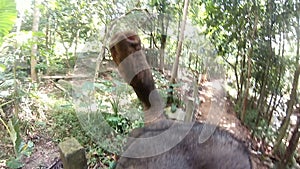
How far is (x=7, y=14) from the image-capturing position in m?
1.78

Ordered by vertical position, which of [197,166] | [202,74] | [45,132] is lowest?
[45,132]

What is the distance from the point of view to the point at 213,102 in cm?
192

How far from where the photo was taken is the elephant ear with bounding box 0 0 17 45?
1763mm

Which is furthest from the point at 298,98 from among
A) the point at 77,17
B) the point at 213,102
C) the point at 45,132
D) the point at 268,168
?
the point at 77,17

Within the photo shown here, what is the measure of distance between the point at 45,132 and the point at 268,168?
2.13 meters

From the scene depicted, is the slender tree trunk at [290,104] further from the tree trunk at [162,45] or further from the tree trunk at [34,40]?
the tree trunk at [34,40]

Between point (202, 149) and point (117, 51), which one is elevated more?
point (117, 51)

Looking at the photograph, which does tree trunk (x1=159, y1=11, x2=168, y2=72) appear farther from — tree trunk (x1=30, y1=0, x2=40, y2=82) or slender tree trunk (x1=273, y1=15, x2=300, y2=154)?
tree trunk (x1=30, y1=0, x2=40, y2=82)

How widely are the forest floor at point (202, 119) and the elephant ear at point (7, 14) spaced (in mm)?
1115

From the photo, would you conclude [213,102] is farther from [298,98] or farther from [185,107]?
[298,98]

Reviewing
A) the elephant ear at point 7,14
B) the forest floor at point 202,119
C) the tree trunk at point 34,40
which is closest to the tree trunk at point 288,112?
the forest floor at point 202,119

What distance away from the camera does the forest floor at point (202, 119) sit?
6.32 feet

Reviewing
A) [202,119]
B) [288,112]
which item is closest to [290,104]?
[288,112]

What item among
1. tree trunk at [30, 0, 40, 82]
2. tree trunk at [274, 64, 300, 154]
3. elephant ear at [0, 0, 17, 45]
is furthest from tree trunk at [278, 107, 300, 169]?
tree trunk at [30, 0, 40, 82]
